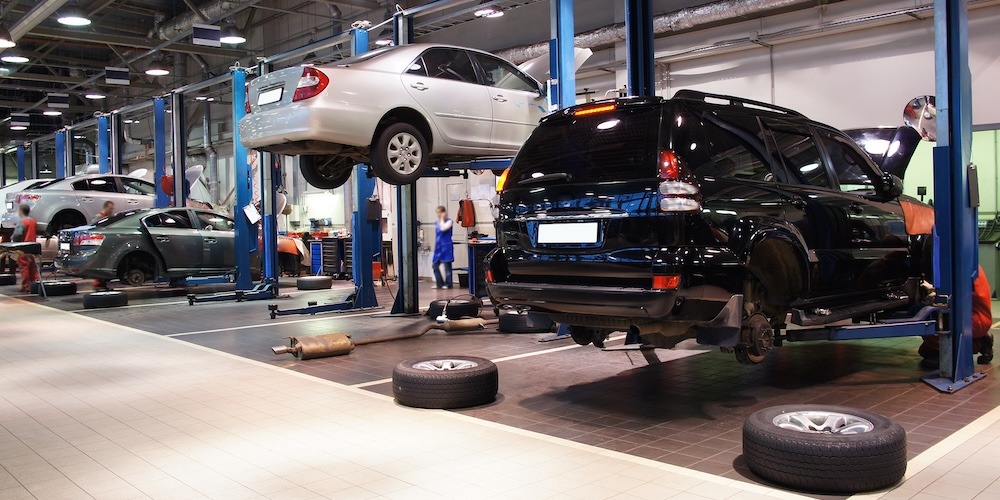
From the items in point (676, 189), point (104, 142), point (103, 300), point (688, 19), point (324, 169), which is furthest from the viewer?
point (104, 142)

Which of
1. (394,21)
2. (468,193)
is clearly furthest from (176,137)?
(394,21)

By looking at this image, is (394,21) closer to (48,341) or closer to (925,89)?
(48,341)

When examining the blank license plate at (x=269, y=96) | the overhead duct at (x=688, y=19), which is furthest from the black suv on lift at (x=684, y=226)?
the overhead duct at (x=688, y=19)

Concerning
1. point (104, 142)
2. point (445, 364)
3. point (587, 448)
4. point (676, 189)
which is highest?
point (104, 142)

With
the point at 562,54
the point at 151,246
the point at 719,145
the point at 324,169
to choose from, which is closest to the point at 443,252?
the point at 151,246

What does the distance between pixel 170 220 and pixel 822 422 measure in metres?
12.0

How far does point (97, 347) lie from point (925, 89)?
1044 cm

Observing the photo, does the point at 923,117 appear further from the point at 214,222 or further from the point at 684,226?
the point at 214,222

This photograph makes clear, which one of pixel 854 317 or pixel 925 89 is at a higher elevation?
pixel 925 89

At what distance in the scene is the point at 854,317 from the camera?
546 centimetres

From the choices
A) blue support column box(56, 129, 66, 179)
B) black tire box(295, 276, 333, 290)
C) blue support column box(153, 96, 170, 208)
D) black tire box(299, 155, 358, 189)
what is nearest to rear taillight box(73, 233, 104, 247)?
black tire box(295, 276, 333, 290)

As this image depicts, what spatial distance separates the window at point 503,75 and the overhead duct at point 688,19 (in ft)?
9.88

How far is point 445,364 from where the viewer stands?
5.39 metres

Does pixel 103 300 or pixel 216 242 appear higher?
pixel 216 242
